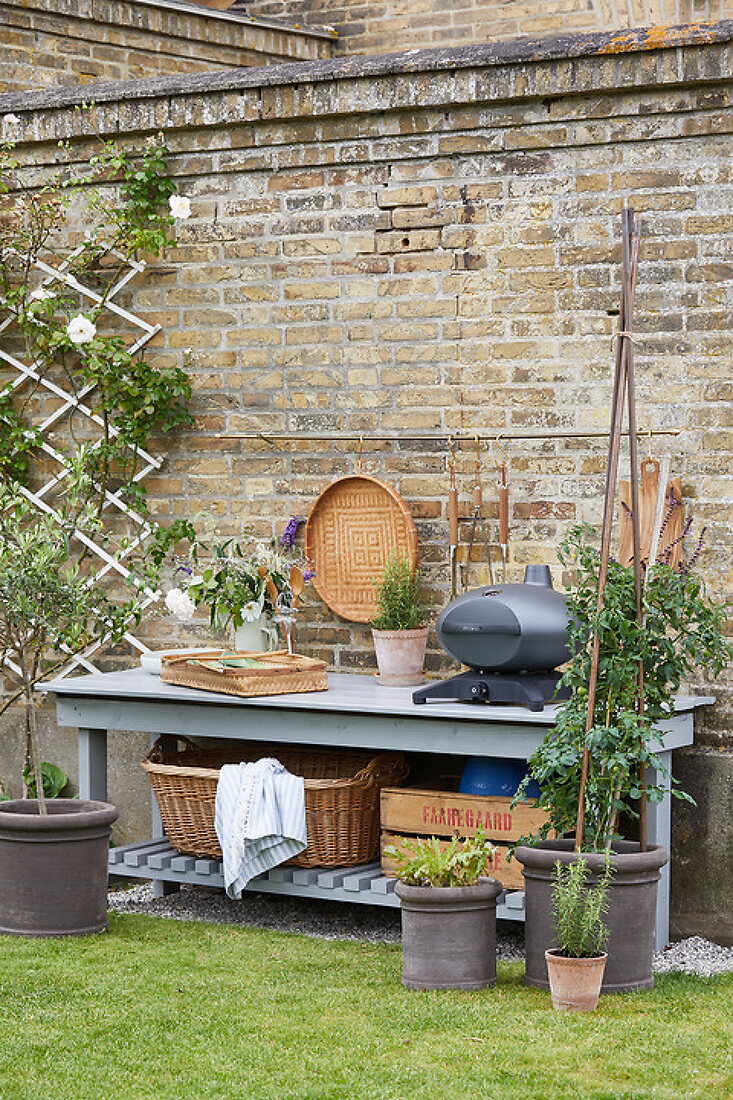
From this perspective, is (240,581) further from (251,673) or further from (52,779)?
(52,779)

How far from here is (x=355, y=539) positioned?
16.9 ft

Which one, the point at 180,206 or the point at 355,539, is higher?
the point at 180,206

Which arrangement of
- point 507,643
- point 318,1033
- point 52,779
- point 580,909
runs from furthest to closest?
1. point 52,779
2. point 507,643
3. point 580,909
4. point 318,1033

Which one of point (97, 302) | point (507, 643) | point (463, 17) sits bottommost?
point (507, 643)

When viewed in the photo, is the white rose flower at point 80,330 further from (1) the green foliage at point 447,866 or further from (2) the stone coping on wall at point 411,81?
(1) the green foliage at point 447,866

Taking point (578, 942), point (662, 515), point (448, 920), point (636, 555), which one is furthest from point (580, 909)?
point (662, 515)

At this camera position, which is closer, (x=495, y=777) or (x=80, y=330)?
(x=495, y=777)

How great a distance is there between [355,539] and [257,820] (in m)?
1.02

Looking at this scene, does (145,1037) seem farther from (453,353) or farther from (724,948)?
(453,353)

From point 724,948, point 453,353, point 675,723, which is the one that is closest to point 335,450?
point 453,353

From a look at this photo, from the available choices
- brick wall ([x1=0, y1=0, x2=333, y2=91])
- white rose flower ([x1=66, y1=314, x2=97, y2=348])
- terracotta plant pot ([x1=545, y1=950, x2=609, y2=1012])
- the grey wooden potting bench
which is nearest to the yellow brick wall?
white rose flower ([x1=66, y1=314, x2=97, y2=348])

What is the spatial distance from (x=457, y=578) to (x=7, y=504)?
1.41m

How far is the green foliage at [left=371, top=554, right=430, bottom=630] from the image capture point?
488cm

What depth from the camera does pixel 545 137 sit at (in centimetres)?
482
